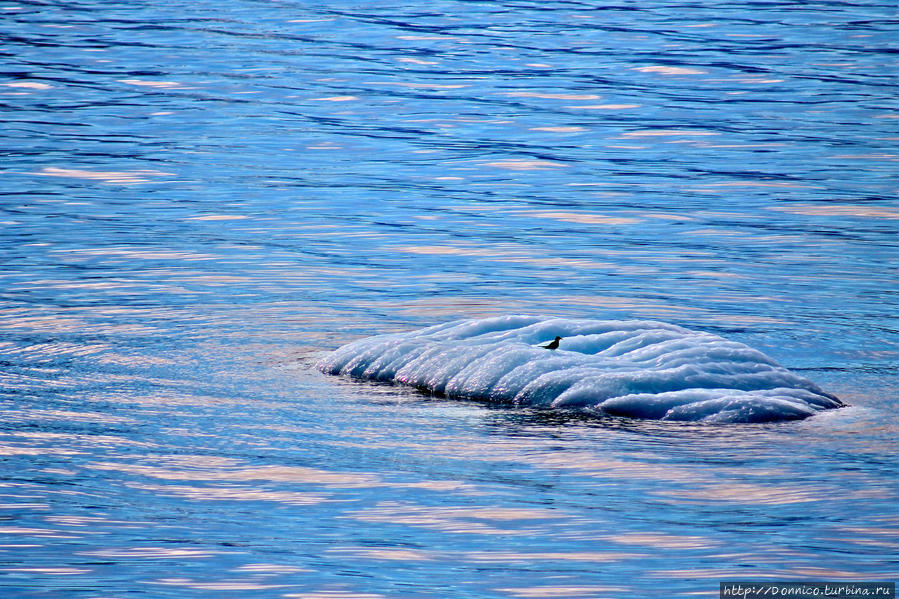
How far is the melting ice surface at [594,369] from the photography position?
638cm

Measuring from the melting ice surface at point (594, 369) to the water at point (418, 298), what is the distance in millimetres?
156

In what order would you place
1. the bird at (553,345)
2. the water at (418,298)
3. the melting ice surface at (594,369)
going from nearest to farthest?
the water at (418,298)
the melting ice surface at (594,369)
the bird at (553,345)

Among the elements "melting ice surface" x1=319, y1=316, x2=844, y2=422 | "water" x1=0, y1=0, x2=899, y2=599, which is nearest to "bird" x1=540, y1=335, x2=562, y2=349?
"melting ice surface" x1=319, y1=316, x2=844, y2=422

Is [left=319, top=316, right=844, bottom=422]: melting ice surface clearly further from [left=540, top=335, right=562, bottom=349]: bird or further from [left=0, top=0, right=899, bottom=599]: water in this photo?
[left=0, top=0, right=899, bottom=599]: water

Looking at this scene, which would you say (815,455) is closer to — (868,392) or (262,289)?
(868,392)

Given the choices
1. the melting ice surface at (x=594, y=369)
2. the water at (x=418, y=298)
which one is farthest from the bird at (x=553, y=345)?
the water at (x=418, y=298)

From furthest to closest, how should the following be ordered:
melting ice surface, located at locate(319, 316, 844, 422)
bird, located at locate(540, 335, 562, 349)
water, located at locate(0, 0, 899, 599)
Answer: bird, located at locate(540, 335, 562, 349) → melting ice surface, located at locate(319, 316, 844, 422) → water, located at locate(0, 0, 899, 599)

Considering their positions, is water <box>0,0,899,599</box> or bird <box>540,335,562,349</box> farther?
bird <box>540,335,562,349</box>

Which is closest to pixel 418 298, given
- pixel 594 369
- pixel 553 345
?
pixel 553 345

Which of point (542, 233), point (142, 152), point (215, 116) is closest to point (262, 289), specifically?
point (542, 233)

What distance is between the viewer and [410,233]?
11.7 m

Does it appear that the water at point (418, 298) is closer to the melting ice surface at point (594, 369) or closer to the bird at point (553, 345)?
the melting ice surface at point (594, 369)

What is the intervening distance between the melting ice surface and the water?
156 millimetres

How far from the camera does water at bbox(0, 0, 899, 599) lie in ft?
16.0
